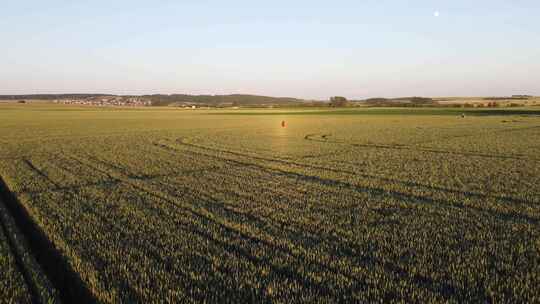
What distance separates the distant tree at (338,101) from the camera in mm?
153038

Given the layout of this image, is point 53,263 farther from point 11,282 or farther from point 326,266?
point 326,266

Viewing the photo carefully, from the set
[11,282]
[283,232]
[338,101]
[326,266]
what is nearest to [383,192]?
[283,232]

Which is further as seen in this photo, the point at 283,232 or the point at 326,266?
the point at 283,232

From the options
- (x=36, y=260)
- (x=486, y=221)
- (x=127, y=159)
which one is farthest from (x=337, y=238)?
(x=127, y=159)

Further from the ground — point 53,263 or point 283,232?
point 283,232

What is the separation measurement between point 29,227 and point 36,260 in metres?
2.21

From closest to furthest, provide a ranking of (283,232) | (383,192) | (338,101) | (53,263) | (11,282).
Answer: (11,282)
(53,263)
(283,232)
(383,192)
(338,101)

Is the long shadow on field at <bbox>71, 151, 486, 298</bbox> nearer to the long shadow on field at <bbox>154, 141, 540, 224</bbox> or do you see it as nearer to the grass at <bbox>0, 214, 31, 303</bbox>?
the grass at <bbox>0, 214, 31, 303</bbox>

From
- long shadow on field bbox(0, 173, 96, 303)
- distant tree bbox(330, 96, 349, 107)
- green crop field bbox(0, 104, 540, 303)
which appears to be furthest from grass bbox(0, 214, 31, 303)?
distant tree bbox(330, 96, 349, 107)

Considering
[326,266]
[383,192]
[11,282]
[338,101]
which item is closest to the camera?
[11,282]

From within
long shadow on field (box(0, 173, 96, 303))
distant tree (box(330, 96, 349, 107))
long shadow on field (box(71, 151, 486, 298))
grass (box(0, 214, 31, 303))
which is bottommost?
long shadow on field (box(0, 173, 96, 303))

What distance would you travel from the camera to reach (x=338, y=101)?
15725cm

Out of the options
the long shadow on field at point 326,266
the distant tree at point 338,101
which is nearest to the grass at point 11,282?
the long shadow on field at point 326,266

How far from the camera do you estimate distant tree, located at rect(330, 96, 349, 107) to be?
15304 centimetres
